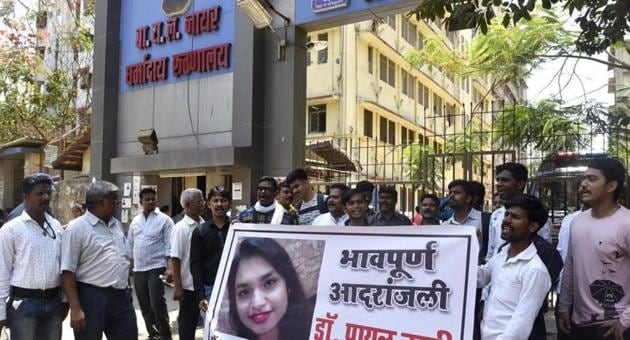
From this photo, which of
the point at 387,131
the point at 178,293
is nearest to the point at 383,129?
the point at 387,131

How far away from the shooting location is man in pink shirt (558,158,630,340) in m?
3.24

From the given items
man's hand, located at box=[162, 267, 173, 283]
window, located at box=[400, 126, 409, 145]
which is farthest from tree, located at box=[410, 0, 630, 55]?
window, located at box=[400, 126, 409, 145]

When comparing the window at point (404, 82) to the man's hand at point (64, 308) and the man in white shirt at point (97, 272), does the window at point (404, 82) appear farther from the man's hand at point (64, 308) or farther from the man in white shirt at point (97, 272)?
the man's hand at point (64, 308)

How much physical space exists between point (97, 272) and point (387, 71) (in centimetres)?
2219

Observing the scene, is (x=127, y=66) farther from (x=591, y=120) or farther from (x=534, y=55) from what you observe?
(x=591, y=120)

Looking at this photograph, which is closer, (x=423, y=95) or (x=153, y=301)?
(x=153, y=301)

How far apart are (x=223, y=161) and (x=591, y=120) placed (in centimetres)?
680

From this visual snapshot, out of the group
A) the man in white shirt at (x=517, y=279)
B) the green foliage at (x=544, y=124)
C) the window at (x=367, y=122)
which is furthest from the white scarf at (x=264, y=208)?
the window at (x=367, y=122)

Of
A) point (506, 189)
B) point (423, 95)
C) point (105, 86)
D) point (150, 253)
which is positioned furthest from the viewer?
point (423, 95)

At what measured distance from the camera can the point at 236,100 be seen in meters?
10.2

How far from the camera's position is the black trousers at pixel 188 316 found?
5.27 m

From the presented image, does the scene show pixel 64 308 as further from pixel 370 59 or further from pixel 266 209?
pixel 370 59

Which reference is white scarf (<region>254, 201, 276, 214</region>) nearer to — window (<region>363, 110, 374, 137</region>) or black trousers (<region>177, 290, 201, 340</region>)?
black trousers (<region>177, 290, 201, 340</region>)

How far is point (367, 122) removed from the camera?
2361 cm
